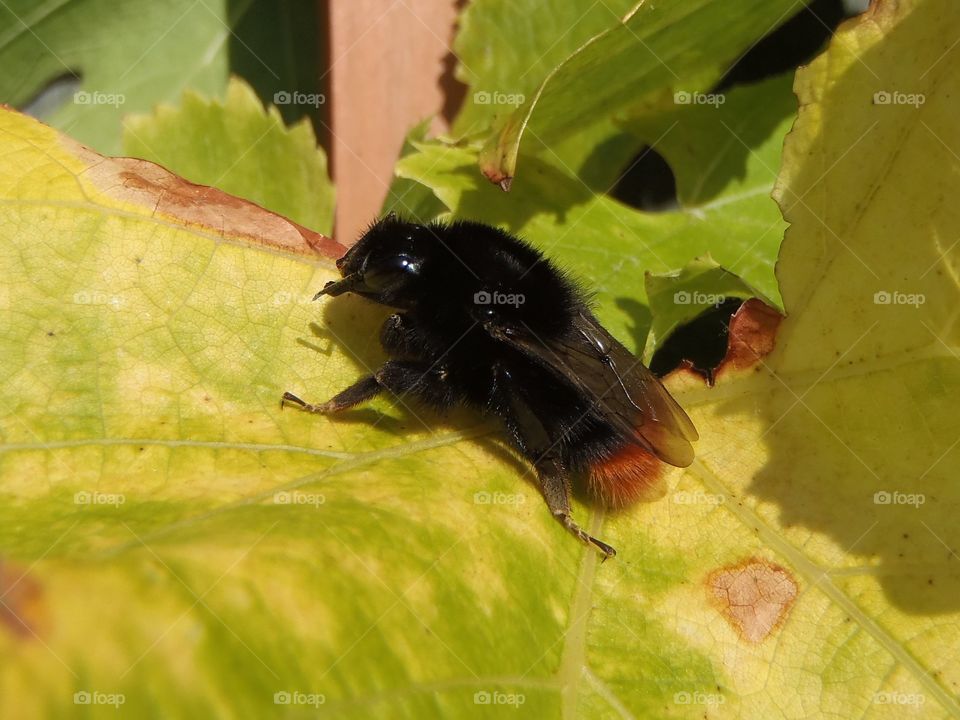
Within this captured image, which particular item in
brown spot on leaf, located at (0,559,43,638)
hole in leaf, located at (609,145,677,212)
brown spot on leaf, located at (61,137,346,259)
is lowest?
hole in leaf, located at (609,145,677,212)

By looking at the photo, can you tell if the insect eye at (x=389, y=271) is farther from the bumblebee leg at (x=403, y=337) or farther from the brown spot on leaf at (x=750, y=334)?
the brown spot on leaf at (x=750, y=334)

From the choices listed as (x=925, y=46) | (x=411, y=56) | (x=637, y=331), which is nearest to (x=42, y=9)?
(x=411, y=56)

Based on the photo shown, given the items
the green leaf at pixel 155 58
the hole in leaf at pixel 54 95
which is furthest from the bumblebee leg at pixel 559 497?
the hole in leaf at pixel 54 95

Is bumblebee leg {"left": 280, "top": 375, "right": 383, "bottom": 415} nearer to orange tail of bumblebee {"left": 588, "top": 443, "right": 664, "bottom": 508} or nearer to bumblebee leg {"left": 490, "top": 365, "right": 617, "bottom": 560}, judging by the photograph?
bumblebee leg {"left": 490, "top": 365, "right": 617, "bottom": 560}

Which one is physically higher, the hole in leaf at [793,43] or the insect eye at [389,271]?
the hole in leaf at [793,43]

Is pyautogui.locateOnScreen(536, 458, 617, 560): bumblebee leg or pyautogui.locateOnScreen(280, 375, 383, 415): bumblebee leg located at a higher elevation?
pyautogui.locateOnScreen(280, 375, 383, 415): bumblebee leg

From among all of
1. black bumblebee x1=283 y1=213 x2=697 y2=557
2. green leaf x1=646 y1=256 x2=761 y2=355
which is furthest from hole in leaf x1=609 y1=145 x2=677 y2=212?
black bumblebee x1=283 y1=213 x2=697 y2=557

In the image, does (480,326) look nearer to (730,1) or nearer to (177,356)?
(177,356)
